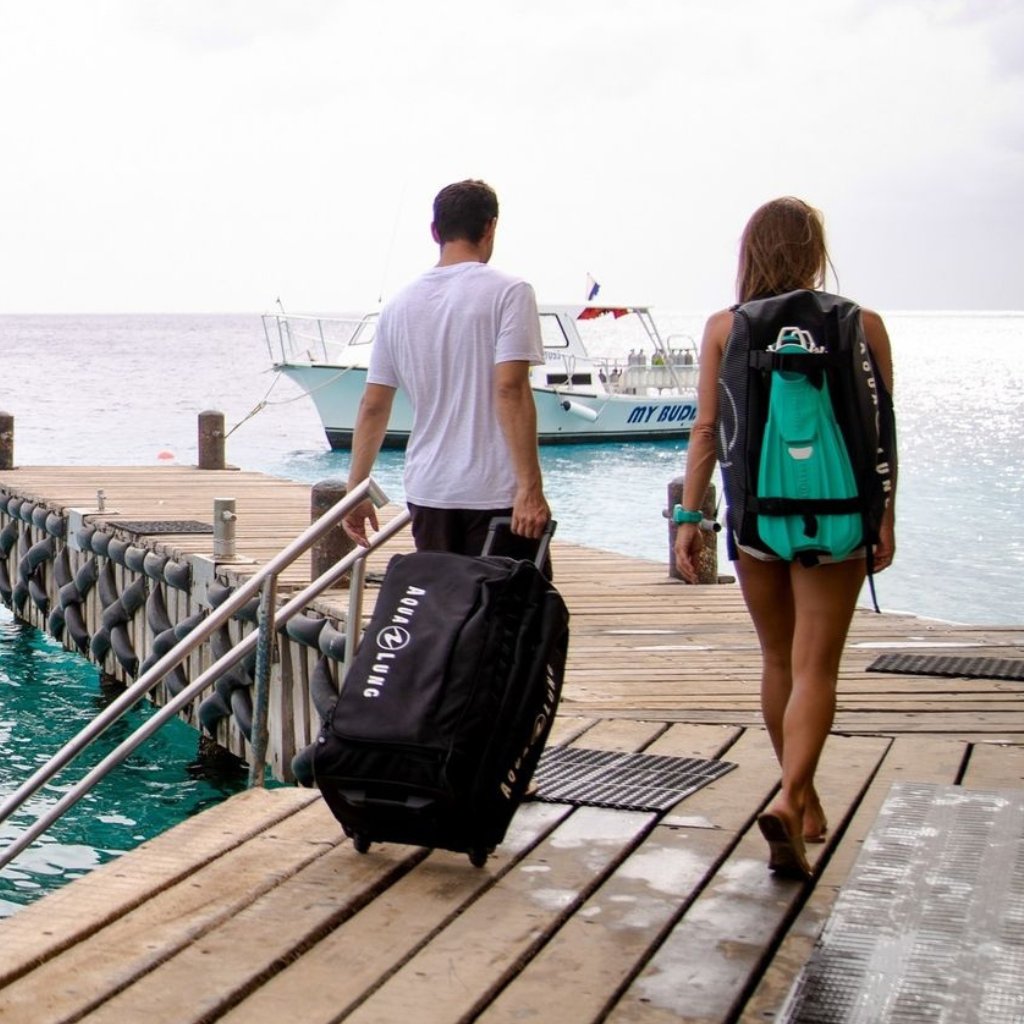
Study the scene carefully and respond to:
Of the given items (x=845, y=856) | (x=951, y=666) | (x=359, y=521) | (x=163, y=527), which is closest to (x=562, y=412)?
(x=163, y=527)

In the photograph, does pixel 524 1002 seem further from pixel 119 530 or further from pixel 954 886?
pixel 119 530

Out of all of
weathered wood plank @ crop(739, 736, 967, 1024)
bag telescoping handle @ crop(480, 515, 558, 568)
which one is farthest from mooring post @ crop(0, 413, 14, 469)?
bag telescoping handle @ crop(480, 515, 558, 568)

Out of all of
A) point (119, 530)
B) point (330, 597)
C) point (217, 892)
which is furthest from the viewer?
point (119, 530)

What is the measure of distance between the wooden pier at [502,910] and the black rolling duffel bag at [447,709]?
0.59 feet

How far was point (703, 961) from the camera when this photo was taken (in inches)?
129

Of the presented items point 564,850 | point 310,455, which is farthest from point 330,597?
point 310,455

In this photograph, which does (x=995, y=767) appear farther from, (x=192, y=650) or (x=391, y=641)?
(x=192, y=650)

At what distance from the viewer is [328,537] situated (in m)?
8.08

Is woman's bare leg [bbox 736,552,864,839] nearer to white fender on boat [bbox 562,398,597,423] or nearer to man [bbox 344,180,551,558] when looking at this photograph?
man [bbox 344,180,551,558]

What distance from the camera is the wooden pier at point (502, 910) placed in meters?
3.09

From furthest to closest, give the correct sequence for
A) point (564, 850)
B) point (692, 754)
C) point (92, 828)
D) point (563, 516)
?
point (563, 516)
point (92, 828)
point (692, 754)
point (564, 850)

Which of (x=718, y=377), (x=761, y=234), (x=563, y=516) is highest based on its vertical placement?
(x=761, y=234)

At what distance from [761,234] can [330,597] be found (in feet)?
15.0

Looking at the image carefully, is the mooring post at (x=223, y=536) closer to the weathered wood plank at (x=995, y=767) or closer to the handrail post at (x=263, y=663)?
the handrail post at (x=263, y=663)
